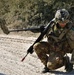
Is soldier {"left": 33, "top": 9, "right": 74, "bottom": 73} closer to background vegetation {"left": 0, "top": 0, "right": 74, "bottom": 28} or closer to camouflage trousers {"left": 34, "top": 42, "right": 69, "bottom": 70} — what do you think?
camouflage trousers {"left": 34, "top": 42, "right": 69, "bottom": 70}

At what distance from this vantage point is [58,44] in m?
6.95

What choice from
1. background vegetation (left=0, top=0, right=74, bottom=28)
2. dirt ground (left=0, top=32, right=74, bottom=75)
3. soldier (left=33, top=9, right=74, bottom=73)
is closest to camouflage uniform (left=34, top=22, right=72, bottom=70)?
soldier (left=33, top=9, right=74, bottom=73)

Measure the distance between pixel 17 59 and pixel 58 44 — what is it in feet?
5.88

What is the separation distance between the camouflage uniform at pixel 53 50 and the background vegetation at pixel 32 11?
6.82 m

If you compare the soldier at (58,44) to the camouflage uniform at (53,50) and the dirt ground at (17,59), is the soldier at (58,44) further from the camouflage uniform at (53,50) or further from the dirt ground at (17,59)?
the dirt ground at (17,59)

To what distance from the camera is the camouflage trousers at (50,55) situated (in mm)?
6852

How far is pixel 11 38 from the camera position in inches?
489

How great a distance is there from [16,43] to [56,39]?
4524 millimetres

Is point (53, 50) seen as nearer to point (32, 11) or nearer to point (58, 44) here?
point (58, 44)

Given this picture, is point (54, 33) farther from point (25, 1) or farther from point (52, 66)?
point (25, 1)

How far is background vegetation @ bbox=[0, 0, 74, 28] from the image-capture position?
46.7 feet

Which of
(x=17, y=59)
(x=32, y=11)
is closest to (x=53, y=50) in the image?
(x=17, y=59)

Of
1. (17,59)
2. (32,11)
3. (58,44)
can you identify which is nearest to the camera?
(58,44)

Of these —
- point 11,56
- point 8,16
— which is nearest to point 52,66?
point 11,56
